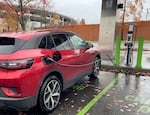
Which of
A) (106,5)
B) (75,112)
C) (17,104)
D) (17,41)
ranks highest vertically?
(106,5)

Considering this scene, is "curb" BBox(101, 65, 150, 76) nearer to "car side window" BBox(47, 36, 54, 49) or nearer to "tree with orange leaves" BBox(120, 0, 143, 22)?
"car side window" BBox(47, 36, 54, 49)

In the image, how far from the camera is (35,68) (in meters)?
3.10

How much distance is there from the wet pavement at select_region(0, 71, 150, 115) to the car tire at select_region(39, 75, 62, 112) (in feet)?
0.52

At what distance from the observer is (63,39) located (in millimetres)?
4344

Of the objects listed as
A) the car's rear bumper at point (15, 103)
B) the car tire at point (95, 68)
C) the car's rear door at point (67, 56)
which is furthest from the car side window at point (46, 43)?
the car tire at point (95, 68)

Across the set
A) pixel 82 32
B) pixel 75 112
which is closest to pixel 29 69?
pixel 75 112

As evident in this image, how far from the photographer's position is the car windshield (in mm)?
3121

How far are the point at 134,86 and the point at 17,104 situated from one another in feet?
11.5

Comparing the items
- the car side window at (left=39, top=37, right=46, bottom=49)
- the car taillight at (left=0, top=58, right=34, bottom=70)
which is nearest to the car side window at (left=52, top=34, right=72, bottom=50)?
the car side window at (left=39, top=37, right=46, bottom=49)

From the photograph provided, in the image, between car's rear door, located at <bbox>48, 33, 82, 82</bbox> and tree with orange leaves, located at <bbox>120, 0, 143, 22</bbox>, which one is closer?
car's rear door, located at <bbox>48, 33, 82, 82</bbox>

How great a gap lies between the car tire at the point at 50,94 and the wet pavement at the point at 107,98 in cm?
16

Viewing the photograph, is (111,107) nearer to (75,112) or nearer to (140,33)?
(75,112)

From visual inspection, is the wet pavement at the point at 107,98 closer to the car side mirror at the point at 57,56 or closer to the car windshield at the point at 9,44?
the car side mirror at the point at 57,56

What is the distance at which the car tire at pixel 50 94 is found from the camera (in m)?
3.35
